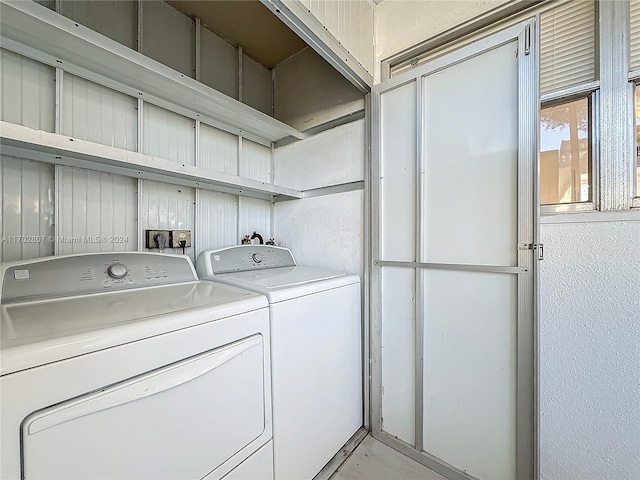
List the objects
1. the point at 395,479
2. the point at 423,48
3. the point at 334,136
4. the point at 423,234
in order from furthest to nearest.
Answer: the point at 334,136, the point at 423,48, the point at 423,234, the point at 395,479

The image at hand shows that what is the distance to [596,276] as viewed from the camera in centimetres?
109

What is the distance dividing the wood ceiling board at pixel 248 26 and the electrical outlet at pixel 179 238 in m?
1.47

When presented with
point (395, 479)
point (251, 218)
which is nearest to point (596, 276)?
point (395, 479)

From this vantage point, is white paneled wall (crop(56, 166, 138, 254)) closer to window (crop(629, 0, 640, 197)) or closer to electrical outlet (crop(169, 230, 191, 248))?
electrical outlet (crop(169, 230, 191, 248))

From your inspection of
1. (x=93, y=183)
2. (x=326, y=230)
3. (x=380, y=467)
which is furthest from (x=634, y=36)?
(x=93, y=183)

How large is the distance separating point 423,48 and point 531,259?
133 centimetres

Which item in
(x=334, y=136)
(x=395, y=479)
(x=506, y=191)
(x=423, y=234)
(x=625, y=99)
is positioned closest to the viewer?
(x=625, y=99)

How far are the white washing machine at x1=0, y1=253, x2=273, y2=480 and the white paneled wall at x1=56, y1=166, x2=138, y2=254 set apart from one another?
33 centimetres

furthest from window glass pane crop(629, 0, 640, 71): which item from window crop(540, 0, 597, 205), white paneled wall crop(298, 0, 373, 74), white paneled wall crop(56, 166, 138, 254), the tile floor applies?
white paneled wall crop(56, 166, 138, 254)

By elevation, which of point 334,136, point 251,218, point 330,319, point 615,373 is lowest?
point 615,373

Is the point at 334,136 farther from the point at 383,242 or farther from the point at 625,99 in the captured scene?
the point at 625,99

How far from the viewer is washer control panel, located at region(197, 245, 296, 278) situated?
1.47m

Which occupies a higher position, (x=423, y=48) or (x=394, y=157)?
(x=423, y=48)

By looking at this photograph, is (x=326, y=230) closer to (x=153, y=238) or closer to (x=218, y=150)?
(x=218, y=150)
